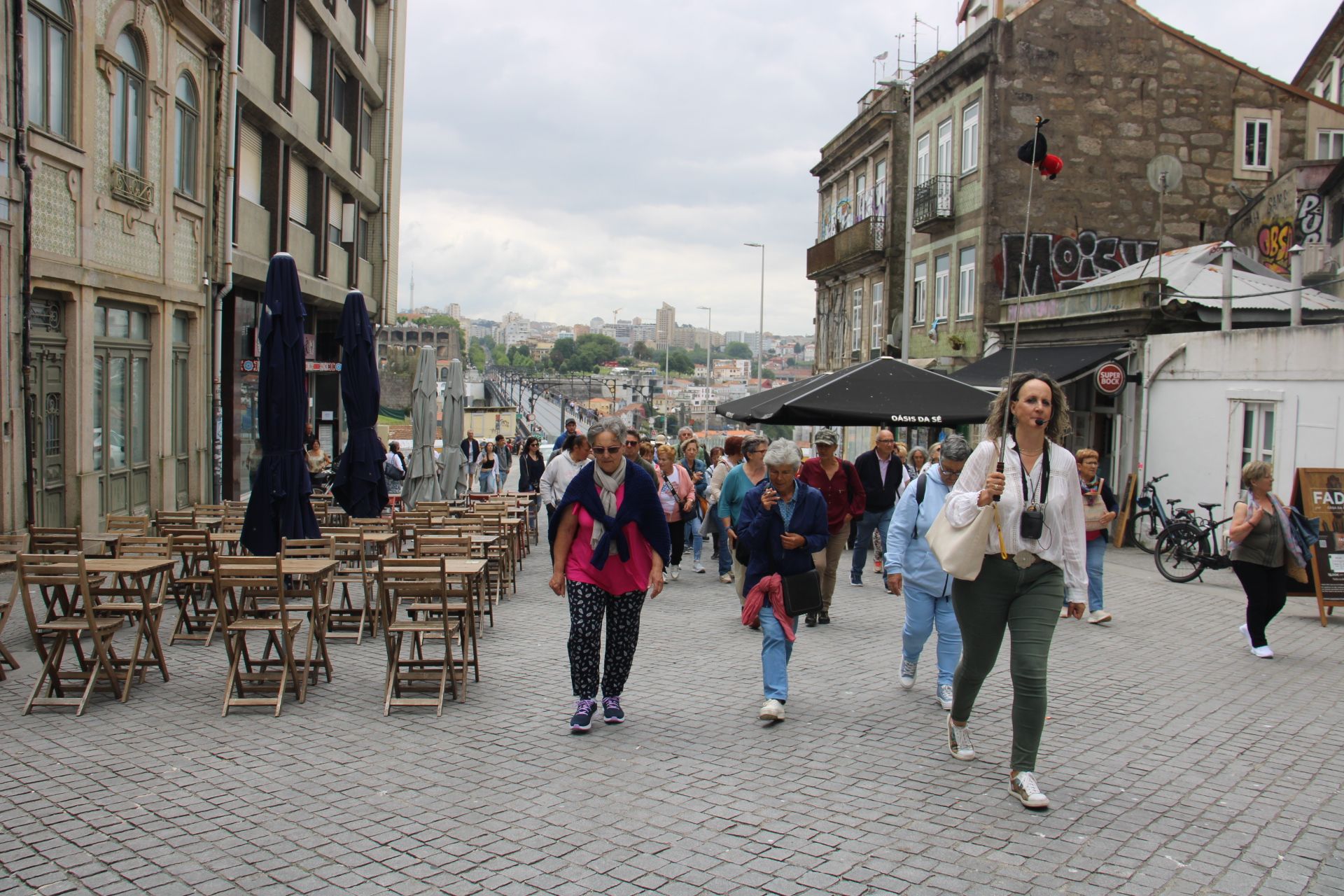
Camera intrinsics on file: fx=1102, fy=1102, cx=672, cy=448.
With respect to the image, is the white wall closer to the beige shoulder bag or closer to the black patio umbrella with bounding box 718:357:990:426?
the black patio umbrella with bounding box 718:357:990:426

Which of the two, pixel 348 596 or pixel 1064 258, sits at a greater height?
pixel 1064 258

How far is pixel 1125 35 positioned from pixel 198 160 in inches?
829

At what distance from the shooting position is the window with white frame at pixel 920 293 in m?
30.5

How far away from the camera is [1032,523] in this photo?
17.0ft

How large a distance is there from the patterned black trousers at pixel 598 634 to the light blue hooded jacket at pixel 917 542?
1.74 meters

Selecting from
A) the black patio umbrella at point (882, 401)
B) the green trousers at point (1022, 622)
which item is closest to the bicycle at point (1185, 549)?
the black patio umbrella at point (882, 401)

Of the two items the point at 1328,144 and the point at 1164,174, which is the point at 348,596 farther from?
the point at 1328,144

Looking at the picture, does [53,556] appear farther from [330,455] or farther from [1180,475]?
[330,455]

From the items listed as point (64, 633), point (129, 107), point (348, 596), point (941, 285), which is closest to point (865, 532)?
point (348, 596)

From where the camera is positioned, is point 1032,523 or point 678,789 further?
point 678,789

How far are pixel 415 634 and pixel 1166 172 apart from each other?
23107 millimetres

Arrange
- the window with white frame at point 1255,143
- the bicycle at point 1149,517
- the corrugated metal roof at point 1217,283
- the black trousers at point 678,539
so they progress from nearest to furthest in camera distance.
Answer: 1. the black trousers at point 678,539
2. the bicycle at point 1149,517
3. the corrugated metal roof at point 1217,283
4. the window with white frame at point 1255,143

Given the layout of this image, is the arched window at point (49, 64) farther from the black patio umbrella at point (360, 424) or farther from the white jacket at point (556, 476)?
the white jacket at point (556, 476)

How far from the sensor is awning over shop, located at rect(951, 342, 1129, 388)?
18.9 m
